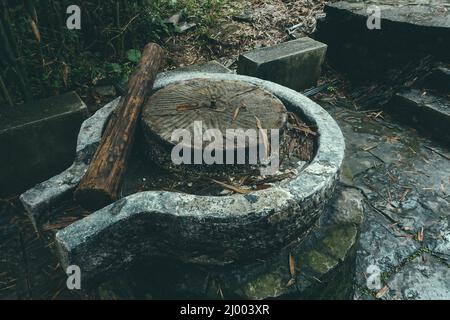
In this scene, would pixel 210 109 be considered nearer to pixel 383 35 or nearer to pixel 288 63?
pixel 288 63

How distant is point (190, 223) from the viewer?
2.08 metres

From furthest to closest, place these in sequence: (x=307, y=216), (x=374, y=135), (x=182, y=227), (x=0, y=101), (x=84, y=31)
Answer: (x=374, y=135)
(x=84, y=31)
(x=0, y=101)
(x=307, y=216)
(x=182, y=227)

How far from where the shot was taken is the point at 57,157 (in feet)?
10.8

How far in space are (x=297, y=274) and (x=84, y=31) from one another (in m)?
3.05

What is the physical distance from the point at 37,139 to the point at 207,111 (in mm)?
1515

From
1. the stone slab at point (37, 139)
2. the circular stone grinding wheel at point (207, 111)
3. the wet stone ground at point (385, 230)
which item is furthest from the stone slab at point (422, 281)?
the stone slab at point (37, 139)

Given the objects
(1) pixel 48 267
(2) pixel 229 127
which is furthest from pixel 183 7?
(1) pixel 48 267

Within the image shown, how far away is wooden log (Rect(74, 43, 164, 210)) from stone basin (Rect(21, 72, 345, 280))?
127 mm

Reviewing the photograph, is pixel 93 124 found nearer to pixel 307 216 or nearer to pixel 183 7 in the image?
pixel 307 216

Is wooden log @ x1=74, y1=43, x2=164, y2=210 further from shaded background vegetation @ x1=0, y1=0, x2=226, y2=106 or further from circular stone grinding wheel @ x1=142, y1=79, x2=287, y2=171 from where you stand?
shaded background vegetation @ x1=0, y1=0, x2=226, y2=106

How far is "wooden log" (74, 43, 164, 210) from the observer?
2.21 metres

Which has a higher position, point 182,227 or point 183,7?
point 183,7

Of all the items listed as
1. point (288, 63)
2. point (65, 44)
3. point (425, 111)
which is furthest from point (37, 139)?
point (425, 111)

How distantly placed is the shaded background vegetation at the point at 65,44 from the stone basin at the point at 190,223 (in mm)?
1317
